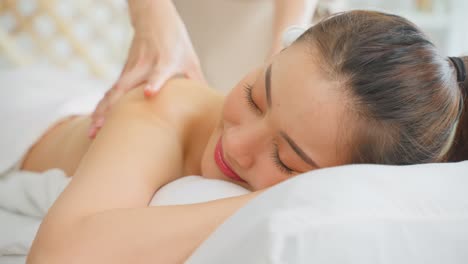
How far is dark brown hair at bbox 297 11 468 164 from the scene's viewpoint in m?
0.79

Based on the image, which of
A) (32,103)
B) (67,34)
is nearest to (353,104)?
(32,103)

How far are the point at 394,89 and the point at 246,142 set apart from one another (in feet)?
0.75

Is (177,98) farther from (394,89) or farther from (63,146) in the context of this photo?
(394,89)

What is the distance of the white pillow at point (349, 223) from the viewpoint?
1.70 ft

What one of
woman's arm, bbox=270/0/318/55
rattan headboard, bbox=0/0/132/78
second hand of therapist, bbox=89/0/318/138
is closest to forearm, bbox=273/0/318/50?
woman's arm, bbox=270/0/318/55

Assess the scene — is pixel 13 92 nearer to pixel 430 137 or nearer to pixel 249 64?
pixel 249 64

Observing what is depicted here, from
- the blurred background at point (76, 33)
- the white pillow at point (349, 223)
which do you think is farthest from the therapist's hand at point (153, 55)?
the blurred background at point (76, 33)

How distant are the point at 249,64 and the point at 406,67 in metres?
1.17

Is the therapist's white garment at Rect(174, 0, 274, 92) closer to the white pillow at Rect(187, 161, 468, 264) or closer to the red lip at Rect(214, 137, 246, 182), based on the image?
the red lip at Rect(214, 137, 246, 182)

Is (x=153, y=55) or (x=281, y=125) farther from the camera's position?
(x=153, y=55)

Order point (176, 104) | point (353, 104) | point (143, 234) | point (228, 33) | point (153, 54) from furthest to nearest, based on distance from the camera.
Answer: point (228, 33) < point (153, 54) < point (176, 104) < point (353, 104) < point (143, 234)

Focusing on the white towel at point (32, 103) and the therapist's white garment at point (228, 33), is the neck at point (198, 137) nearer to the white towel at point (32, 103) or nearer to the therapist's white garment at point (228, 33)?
the white towel at point (32, 103)

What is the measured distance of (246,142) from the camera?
2.88 feet

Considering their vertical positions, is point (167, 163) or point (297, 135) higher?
point (297, 135)
